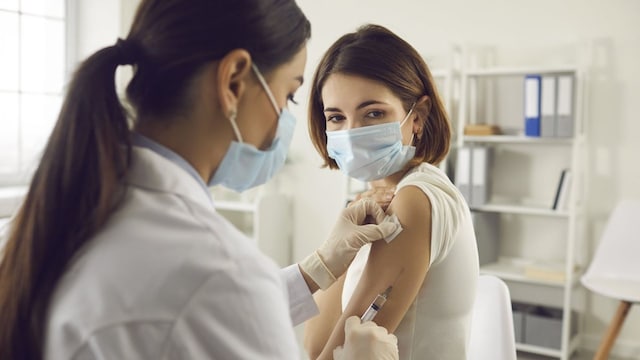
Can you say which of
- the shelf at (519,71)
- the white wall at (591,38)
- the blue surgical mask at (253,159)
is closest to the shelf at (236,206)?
the white wall at (591,38)

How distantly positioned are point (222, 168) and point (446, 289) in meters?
0.59

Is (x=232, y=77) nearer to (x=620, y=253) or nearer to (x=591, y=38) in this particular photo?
(x=620, y=253)

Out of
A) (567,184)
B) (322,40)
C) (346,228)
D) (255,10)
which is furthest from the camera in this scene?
(322,40)

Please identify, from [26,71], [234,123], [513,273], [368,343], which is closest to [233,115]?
[234,123]

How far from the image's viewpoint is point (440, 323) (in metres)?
1.25

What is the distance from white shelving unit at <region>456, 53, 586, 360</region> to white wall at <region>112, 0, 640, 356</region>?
4.2 inches

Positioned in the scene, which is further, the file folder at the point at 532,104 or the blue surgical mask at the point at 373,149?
the file folder at the point at 532,104

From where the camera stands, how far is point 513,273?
3.45 m

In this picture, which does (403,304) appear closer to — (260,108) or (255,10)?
(260,108)

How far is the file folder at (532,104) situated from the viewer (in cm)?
331

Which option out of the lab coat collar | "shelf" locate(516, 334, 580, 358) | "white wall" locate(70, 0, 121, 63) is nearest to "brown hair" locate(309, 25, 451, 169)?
the lab coat collar

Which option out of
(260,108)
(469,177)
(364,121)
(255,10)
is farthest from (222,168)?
(469,177)

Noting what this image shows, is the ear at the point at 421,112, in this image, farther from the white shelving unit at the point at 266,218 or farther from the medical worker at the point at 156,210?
the white shelving unit at the point at 266,218

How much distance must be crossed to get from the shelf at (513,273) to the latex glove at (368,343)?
2466 mm
